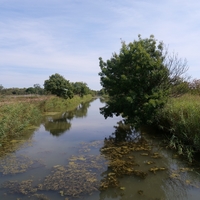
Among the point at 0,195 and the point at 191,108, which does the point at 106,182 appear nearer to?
the point at 0,195

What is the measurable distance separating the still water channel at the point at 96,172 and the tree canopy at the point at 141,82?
1.94 meters

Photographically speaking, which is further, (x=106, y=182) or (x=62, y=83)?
(x=62, y=83)

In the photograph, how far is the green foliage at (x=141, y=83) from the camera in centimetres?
1065

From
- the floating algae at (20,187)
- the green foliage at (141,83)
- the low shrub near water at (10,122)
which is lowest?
the floating algae at (20,187)

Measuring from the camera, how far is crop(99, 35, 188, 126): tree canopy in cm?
1066

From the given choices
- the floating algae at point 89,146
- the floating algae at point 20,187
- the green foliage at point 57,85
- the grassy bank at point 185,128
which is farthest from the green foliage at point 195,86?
the green foliage at point 57,85

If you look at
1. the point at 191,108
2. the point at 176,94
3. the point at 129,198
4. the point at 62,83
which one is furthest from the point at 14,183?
the point at 62,83

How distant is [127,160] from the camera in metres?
7.24

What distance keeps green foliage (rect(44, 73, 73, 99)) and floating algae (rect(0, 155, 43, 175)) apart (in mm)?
Result: 25643

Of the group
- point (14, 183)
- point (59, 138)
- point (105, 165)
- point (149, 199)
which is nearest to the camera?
point (149, 199)

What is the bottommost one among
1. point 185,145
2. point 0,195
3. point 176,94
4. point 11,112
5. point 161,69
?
point 0,195

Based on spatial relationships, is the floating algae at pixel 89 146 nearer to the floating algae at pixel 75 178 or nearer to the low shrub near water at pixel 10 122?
the floating algae at pixel 75 178

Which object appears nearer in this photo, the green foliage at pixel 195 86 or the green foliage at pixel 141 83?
the green foliage at pixel 141 83

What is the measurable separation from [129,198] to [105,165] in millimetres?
2172
